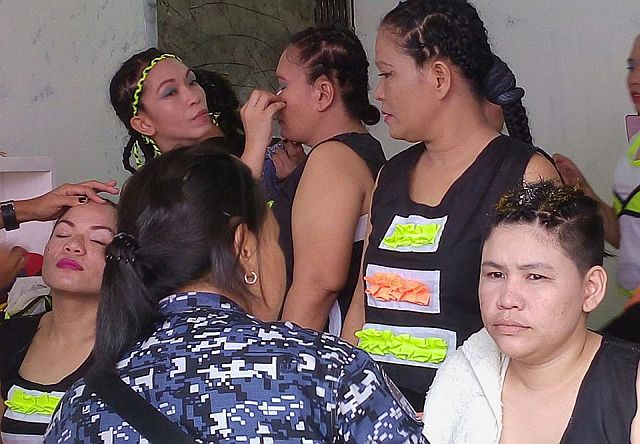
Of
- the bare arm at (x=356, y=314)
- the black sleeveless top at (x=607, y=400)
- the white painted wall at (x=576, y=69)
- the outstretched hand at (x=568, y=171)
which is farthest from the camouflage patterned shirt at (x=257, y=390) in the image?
the white painted wall at (x=576, y=69)

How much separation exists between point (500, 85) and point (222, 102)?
1.01 meters

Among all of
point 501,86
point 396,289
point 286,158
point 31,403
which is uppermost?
point 501,86

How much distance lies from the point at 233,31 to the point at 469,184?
5.66ft

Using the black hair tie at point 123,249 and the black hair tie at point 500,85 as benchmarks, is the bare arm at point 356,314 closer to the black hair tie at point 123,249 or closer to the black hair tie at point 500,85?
the black hair tie at point 500,85

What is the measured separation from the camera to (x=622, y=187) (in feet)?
6.58

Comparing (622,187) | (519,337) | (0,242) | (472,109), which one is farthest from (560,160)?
(0,242)

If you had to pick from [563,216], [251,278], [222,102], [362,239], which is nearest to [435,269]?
[563,216]

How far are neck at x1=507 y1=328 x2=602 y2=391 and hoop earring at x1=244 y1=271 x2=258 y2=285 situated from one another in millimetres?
511

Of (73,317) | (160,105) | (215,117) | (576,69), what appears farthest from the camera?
(576,69)

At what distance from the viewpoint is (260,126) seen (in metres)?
1.96

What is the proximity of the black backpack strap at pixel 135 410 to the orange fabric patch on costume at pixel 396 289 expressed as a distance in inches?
25.4

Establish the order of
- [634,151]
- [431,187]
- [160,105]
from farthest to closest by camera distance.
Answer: [160,105] → [634,151] → [431,187]

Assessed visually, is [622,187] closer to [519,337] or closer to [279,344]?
[519,337]

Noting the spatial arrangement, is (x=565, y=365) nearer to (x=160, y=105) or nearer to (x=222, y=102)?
(x=160, y=105)
